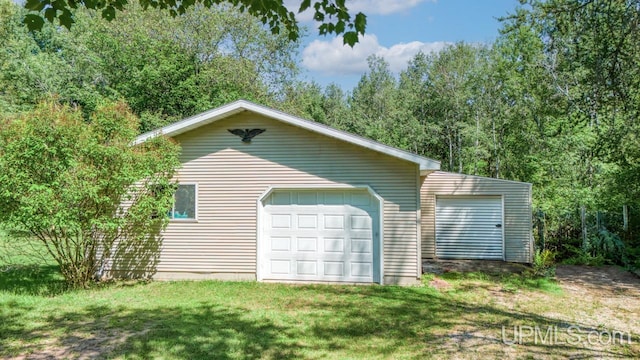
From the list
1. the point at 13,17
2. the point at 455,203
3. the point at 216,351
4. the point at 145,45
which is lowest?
the point at 216,351

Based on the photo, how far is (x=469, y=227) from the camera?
37.5ft

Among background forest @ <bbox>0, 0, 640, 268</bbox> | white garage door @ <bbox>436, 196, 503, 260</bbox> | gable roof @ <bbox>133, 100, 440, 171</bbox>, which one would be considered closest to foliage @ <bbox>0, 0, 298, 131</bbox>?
background forest @ <bbox>0, 0, 640, 268</bbox>

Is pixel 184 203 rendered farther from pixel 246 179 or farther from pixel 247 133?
pixel 247 133

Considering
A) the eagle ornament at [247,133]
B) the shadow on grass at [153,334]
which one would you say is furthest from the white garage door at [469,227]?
the shadow on grass at [153,334]

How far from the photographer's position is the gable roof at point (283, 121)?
775 centimetres

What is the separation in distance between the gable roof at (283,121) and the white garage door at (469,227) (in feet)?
13.6

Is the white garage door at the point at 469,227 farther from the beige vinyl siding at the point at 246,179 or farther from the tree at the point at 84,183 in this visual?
the tree at the point at 84,183

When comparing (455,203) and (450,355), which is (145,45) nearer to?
(455,203)

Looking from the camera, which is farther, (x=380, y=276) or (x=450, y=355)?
(x=380, y=276)

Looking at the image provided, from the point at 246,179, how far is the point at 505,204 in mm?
7358

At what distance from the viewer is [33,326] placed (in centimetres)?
551

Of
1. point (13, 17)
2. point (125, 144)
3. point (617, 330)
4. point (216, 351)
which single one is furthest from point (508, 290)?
point (13, 17)

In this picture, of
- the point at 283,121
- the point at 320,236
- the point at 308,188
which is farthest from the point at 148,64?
the point at 320,236

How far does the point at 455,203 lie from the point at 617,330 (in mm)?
6226
